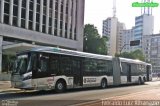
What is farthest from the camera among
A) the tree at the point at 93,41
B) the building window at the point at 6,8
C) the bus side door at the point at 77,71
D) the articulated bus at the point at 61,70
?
the tree at the point at 93,41

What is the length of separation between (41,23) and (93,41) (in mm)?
28998

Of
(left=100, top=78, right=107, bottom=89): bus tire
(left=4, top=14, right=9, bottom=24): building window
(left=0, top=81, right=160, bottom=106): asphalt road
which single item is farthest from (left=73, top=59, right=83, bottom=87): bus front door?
(left=4, top=14, right=9, bottom=24): building window

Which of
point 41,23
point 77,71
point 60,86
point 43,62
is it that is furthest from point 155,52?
point 43,62

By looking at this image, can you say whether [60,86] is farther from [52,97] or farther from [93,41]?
[93,41]

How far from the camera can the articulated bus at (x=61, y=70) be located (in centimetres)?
2420

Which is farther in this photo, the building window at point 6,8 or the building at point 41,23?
the building at point 41,23

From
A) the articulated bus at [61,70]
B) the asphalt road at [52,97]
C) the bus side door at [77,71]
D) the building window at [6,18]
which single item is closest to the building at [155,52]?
the building window at [6,18]

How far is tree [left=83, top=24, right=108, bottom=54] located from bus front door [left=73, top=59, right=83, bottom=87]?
194 feet

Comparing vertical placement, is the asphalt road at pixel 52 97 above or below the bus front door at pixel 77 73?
below

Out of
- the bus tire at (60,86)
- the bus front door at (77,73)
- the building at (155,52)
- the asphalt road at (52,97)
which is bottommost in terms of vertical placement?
the asphalt road at (52,97)

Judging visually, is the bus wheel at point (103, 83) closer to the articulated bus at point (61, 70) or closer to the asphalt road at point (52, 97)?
the articulated bus at point (61, 70)

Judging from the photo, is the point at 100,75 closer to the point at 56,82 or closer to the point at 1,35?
the point at 56,82

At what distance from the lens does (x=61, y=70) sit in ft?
86.9

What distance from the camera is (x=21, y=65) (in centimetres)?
2462
